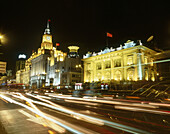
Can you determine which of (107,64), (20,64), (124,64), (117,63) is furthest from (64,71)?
(20,64)

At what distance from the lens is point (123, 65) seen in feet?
156

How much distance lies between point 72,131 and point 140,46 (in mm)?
41207

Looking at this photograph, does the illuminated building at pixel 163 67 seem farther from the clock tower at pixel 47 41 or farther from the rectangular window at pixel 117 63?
the clock tower at pixel 47 41

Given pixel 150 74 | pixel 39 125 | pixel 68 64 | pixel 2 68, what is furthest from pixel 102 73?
pixel 39 125

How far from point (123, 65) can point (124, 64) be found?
457mm

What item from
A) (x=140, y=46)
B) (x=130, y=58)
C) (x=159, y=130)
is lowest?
(x=159, y=130)

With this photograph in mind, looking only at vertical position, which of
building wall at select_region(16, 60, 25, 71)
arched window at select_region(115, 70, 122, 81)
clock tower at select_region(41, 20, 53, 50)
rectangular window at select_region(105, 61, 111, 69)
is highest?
clock tower at select_region(41, 20, 53, 50)

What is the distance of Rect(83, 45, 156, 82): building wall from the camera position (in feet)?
144

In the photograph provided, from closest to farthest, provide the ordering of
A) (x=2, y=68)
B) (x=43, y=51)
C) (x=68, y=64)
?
(x=2, y=68) < (x=68, y=64) < (x=43, y=51)

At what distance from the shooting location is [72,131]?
22.9 feet

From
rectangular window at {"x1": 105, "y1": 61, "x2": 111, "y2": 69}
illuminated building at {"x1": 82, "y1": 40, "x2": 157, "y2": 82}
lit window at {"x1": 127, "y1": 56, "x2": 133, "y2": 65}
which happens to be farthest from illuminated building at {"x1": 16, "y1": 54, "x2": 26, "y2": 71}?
lit window at {"x1": 127, "y1": 56, "x2": 133, "y2": 65}

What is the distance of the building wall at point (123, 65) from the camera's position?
43938 mm

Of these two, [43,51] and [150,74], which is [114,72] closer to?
[150,74]

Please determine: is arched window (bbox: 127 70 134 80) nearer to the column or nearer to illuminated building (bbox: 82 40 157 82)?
illuminated building (bbox: 82 40 157 82)
